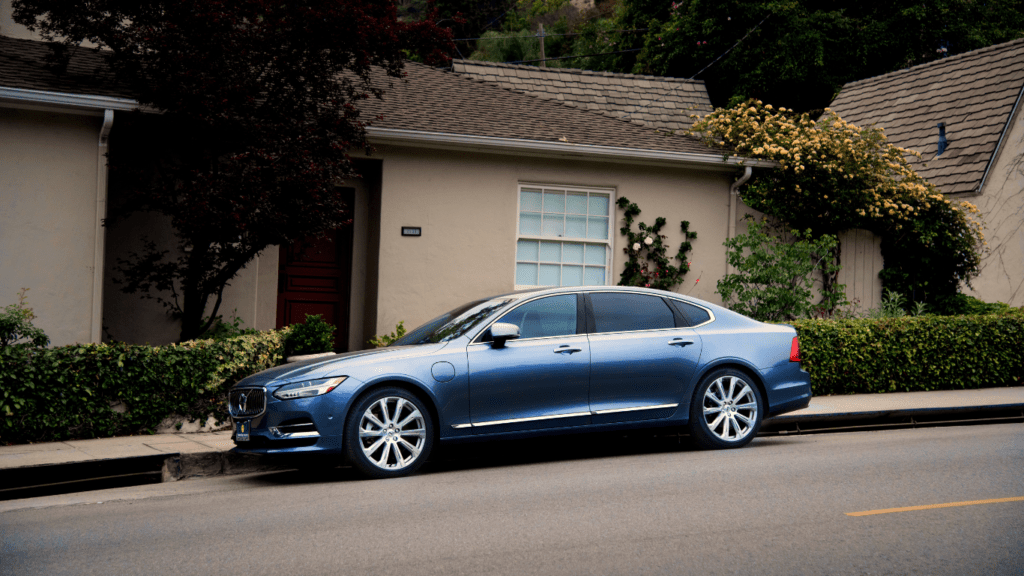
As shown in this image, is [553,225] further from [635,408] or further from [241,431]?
[241,431]

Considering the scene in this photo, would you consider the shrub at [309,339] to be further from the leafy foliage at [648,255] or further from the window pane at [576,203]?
the leafy foliage at [648,255]

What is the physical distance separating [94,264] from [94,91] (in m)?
2.12

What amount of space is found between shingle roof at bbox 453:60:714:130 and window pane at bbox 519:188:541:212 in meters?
4.43

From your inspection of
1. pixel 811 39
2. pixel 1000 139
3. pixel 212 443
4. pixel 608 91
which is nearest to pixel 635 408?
pixel 212 443

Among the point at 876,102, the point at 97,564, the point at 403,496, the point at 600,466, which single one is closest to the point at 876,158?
the point at 876,102

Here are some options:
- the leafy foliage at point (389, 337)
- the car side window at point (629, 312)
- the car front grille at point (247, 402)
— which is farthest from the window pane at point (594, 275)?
the car front grille at point (247, 402)

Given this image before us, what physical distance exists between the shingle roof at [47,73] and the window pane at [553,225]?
237 inches

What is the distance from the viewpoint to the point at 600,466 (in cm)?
757

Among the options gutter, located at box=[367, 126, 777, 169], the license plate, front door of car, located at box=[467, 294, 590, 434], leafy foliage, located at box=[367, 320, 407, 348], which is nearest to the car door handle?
front door of car, located at box=[467, 294, 590, 434]

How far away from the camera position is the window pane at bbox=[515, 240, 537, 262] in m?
13.2

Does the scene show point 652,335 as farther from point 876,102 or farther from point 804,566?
point 876,102

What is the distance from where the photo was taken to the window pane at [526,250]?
43.4 feet

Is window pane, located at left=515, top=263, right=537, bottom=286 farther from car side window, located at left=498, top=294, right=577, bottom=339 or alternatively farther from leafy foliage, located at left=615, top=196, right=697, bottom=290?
car side window, located at left=498, top=294, right=577, bottom=339

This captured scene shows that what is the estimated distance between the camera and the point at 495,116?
13852mm
